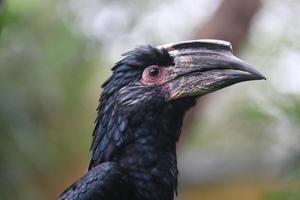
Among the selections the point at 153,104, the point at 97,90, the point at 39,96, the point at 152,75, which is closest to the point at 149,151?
the point at 153,104

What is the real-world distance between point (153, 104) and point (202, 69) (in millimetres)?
237

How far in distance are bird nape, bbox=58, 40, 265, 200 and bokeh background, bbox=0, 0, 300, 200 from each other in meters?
1.44

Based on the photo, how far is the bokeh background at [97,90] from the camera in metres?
5.39

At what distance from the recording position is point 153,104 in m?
3.06

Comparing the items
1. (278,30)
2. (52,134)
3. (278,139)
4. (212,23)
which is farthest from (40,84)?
(278,139)

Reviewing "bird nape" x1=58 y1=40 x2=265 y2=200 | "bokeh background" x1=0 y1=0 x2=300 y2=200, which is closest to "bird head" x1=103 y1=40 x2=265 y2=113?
"bird nape" x1=58 y1=40 x2=265 y2=200

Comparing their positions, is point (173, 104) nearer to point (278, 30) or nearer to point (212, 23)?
point (212, 23)

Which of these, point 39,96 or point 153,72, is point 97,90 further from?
point 153,72

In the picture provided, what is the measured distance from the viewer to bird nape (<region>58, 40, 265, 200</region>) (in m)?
3.01

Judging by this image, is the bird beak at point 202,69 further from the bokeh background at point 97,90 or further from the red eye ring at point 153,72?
the bokeh background at point 97,90

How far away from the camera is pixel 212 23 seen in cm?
613

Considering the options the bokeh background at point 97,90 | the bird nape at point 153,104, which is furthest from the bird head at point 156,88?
the bokeh background at point 97,90

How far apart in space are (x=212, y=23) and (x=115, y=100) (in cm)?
316

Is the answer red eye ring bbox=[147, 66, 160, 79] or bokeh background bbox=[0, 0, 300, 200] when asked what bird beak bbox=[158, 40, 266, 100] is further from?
bokeh background bbox=[0, 0, 300, 200]
